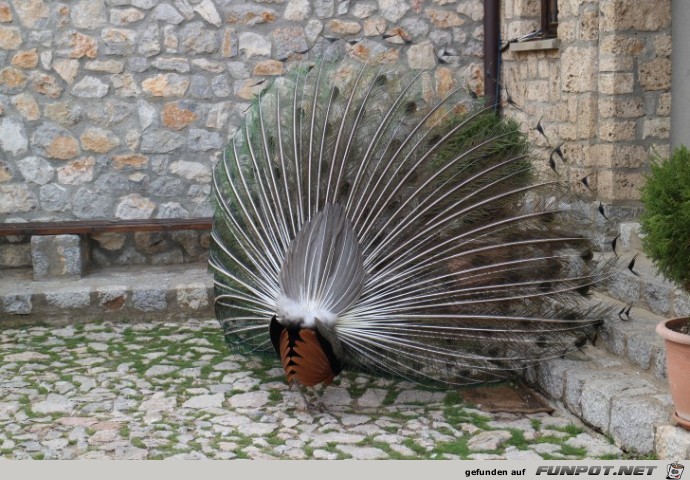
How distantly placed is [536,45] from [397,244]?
2556mm

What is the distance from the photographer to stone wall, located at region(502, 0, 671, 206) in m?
6.38

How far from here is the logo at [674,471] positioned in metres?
3.97

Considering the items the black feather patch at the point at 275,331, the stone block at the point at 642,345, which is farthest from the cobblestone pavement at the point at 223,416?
the stone block at the point at 642,345

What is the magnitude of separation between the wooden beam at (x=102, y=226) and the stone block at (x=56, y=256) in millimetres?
51

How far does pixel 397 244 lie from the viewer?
5.27 m

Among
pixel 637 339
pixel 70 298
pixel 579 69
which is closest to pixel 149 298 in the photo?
pixel 70 298

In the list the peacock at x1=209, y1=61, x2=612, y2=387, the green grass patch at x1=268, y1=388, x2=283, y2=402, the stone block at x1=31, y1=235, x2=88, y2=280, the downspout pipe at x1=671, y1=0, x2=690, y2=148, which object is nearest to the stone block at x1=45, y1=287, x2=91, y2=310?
the stone block at x1=31, y1=235, x2=88, y2=280

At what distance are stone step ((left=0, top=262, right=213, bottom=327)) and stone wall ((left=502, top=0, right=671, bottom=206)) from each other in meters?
2.64

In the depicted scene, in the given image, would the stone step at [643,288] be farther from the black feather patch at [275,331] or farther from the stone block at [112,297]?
the stone block at [112,297]

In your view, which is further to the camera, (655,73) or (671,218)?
(655,73)

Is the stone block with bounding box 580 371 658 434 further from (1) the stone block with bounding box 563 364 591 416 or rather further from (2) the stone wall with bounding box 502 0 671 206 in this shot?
(2) the stone wall with bounding box 502 0 671 206

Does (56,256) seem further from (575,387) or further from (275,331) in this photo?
(575,387)

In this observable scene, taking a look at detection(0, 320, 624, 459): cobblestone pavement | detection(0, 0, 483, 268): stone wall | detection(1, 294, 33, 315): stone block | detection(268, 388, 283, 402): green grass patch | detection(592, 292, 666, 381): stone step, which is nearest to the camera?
detection(0, 320, 624, 459): cobblestone pavement

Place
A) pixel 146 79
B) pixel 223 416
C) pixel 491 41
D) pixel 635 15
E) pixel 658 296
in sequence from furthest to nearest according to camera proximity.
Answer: pixel 491 41 → pixel 146 79 → pixel 635 15 → pixel 658 296 → pixel 223 416
